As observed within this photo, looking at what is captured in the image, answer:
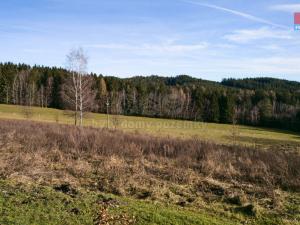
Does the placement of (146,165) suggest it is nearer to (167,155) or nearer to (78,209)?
(167,155)

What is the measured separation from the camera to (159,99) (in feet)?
302

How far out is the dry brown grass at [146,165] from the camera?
1059 centimetres

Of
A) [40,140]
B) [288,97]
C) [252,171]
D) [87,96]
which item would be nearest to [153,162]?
[252,171]

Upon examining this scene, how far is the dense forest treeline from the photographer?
269ft

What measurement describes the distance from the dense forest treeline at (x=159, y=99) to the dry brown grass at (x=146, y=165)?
60.9 meters

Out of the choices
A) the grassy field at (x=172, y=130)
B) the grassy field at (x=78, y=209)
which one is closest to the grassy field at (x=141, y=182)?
the grassy field at (x=78, y=209)

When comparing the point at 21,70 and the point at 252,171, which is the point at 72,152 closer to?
the point at 252,171

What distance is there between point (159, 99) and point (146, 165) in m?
78.6

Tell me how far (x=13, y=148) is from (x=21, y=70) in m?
78.7

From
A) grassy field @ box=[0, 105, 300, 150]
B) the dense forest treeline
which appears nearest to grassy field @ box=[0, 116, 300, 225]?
grassy field @ box=[0, 105, 300, 150]

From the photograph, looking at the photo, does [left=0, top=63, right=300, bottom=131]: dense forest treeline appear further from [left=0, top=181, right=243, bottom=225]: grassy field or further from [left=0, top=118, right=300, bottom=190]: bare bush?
[left=0, top=181, right=243, bottom=225]: grassy field

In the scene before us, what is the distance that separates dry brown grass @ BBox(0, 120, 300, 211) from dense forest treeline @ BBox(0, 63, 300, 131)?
60.9m

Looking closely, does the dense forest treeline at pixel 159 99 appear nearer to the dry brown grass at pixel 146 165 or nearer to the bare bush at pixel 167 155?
the bare bush at pixel 167 155

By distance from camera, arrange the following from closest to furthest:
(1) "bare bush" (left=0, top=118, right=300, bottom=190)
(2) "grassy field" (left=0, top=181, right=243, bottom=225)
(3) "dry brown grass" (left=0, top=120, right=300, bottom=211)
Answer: (2) "grassy field" (left=0, top=181, right=243, bottom=225) → (3) "dry brown grass" (left=0, top=120, right=300, bottom=211) → (1) "bare bush" (left=0, top=118, right=300, bottom=190)
